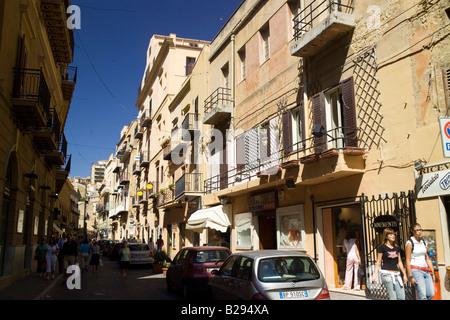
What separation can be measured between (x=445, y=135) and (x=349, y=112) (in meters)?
3.82

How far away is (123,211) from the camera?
2144 inches

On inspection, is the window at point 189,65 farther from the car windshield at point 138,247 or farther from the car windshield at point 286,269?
the car windshield at point 286,269

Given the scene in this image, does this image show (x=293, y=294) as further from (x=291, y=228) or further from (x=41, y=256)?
(x=41, y=256)

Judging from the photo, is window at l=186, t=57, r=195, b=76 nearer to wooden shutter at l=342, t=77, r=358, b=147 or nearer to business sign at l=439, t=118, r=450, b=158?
wooden shutter at l=342, t=77, r=358, b=147

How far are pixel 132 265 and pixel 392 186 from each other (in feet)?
61.0

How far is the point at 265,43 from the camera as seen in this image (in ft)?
57.9

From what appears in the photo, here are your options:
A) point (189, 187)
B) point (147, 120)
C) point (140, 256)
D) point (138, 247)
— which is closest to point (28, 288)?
point (140, 256)

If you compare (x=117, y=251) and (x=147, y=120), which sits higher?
(x=147, y=120)

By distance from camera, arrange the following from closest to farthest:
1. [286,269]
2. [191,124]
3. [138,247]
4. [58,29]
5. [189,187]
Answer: [286,269], [58,29], [189,187], [191,124], [138,247]

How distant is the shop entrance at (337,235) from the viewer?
11.9 metres

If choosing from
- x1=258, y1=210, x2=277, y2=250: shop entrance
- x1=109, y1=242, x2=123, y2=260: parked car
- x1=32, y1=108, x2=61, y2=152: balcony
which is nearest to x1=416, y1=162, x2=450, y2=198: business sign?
x1=258, y1=210, x2=277, y2=250: shop entrance

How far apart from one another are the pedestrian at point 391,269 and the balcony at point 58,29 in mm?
14939

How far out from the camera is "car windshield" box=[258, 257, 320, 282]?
720 centimetres

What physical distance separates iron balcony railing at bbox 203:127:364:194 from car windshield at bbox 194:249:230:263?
374 cm
